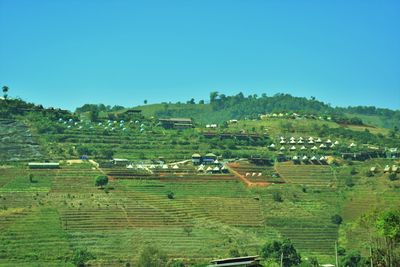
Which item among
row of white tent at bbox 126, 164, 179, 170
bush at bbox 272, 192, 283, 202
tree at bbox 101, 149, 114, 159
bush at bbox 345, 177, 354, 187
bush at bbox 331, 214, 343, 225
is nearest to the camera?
bush at bbox 331, 214, 343, 225

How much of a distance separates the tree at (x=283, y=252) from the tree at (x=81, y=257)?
11.9 m

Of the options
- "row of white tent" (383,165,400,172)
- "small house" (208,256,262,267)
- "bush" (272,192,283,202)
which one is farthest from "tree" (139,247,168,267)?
"row of white tent" (383,165,400,172)

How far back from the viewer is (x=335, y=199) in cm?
8200

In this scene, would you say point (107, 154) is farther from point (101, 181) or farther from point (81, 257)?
point (81, 257)

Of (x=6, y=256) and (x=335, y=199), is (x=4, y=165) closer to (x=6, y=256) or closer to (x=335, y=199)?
(x=6, y=256)

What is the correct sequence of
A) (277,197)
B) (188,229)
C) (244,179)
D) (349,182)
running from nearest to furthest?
(188,229) < (277,197) < (244,179) < (349,182)

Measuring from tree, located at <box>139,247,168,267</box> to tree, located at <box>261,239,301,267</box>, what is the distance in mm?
6996

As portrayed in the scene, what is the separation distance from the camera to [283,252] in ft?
211

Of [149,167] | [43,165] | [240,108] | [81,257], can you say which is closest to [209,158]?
[149,167]

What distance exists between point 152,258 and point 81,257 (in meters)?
5.03

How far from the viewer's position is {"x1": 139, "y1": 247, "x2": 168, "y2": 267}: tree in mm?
61412

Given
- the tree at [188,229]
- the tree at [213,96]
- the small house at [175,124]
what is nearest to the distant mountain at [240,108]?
the tree at [213,96]

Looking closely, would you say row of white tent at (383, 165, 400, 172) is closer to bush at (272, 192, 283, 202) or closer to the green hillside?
the green hillside

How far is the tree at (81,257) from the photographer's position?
63.1m
